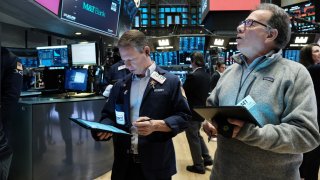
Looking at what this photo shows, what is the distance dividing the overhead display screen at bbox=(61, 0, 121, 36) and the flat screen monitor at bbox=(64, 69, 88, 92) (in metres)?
0.93

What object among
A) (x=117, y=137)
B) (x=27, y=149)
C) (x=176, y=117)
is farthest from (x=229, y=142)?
(x=27, y=149)

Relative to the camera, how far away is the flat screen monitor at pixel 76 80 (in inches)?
174

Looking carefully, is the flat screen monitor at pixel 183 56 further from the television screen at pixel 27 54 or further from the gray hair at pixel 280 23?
the gray hair at pixel 280 23

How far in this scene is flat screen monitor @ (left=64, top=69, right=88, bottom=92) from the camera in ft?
14.5

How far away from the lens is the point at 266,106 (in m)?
1.37

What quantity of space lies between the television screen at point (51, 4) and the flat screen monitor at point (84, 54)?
571mm

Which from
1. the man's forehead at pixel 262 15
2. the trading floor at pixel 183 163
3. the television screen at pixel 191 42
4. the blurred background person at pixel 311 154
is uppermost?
the television screen at pixel 191 42

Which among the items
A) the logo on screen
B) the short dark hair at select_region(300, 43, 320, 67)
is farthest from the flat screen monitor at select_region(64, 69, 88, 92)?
the short dark hair at select_region(300, 43, 320, 67)

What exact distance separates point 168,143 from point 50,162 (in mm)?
2194

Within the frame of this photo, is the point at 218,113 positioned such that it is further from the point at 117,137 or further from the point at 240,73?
the point at 117,137

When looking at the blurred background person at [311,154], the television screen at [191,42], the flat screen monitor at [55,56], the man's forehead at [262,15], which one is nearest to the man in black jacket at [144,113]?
the man's forehead at [262,15]

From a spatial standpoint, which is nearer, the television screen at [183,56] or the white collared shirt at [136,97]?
the white collared shirt at [136,97]

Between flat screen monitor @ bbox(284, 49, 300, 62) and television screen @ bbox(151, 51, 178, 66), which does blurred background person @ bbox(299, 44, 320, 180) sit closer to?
television screen @ bbox(151, 51, 178, 66)

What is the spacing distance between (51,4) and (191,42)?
5.63 m
